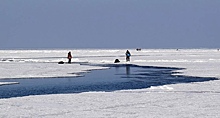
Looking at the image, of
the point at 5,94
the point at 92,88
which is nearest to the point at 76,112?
the point at 5,94

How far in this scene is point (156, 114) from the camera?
1037 cm

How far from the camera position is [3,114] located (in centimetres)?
1051

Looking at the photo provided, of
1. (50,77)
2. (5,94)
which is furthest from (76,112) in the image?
(50,77)

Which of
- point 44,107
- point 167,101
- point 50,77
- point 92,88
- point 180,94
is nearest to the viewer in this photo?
point 44,107

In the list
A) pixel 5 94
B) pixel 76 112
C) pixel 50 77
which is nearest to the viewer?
pixel 76 112

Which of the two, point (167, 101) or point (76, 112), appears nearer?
point (76, 112)

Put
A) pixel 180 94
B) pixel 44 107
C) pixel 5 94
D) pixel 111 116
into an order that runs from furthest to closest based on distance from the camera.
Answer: pixel 5 94 < pixel 180 94 < pixel 44 107 < pixel 111 116

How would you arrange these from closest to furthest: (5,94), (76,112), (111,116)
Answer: (111,116) < (76,112) < (5,94)

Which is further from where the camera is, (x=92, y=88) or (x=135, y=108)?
(x=92, y=88)

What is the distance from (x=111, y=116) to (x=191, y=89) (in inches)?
267

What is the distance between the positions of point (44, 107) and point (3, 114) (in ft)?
4.70

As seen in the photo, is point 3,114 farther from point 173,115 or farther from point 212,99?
point 212,99

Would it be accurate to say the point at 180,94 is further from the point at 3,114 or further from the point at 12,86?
the point at 12,86

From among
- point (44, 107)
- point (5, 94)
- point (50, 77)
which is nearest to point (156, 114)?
point (44, 107)
